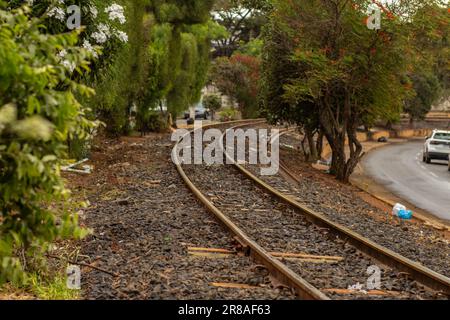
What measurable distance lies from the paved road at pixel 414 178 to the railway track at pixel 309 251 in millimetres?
6959

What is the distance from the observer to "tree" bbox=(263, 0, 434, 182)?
70.0ft

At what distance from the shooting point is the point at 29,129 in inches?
199

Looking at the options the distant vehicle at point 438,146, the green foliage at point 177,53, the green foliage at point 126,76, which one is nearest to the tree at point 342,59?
the green foliage at point 126,76

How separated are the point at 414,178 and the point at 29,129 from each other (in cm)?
2665

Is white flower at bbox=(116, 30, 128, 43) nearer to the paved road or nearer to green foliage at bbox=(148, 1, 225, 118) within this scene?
the paved road

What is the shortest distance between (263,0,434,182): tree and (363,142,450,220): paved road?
A: 286 cm

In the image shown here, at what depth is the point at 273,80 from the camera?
2739 centimetres

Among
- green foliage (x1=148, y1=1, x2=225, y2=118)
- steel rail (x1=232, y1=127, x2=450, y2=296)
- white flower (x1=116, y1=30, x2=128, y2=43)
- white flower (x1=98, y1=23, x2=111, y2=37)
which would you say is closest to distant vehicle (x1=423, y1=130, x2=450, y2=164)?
green foliage (x1=148, y1=1, x2=225, y2=118)

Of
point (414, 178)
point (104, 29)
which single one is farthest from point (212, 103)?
point (104, 29)

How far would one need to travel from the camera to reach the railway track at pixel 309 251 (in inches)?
293

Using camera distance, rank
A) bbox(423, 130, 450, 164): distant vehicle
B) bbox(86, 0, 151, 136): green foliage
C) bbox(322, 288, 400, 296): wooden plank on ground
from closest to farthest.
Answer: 1. bbox(322, 288, 400, 296): wooden plank on ground
2. bbox(86, 0, 151, 136): green foliage
3. bbox(423, 130, 450, 164): distant vehicle
